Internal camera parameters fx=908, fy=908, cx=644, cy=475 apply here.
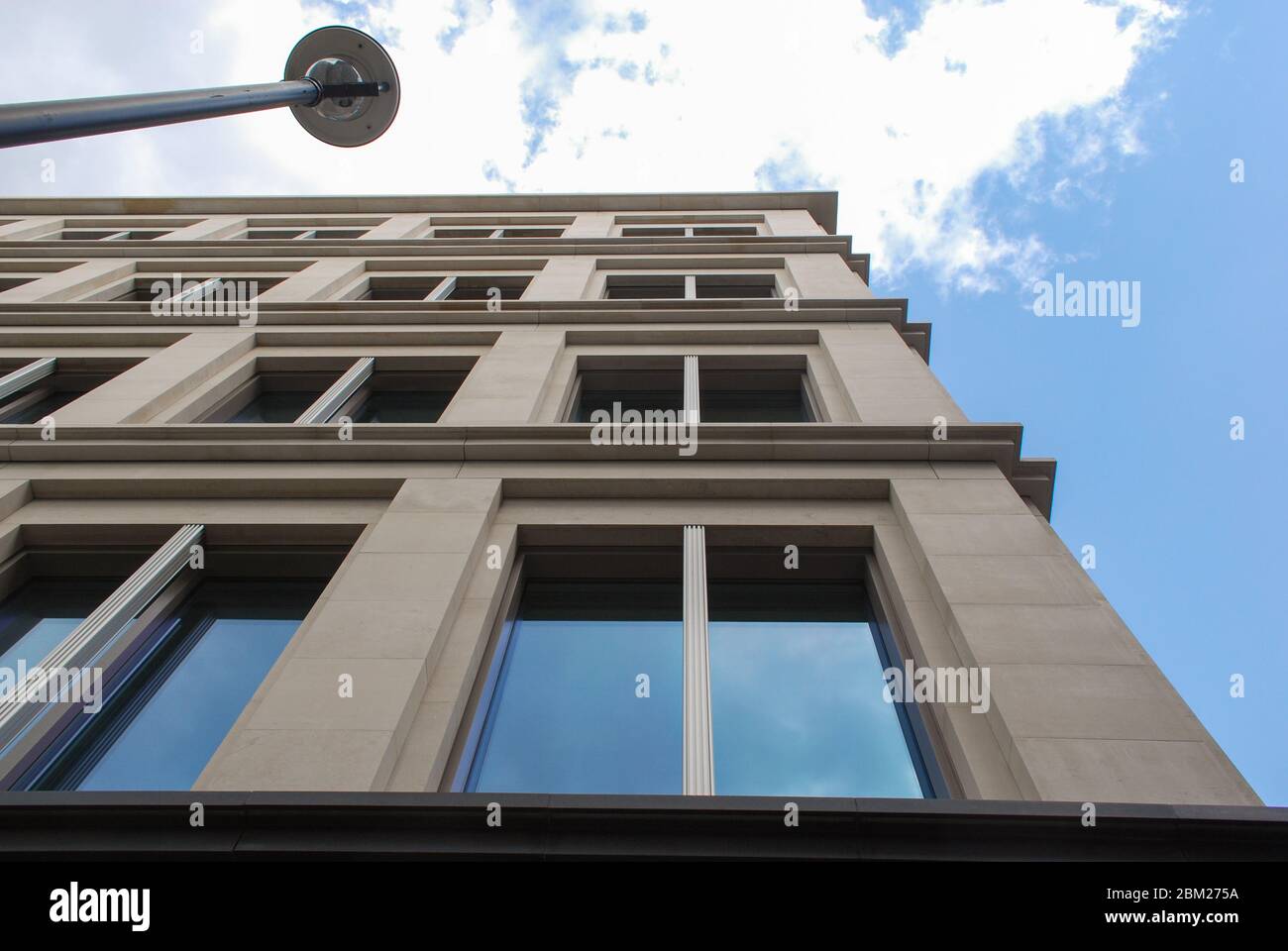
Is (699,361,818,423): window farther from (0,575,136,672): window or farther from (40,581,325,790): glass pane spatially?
(0,575,136,672): window

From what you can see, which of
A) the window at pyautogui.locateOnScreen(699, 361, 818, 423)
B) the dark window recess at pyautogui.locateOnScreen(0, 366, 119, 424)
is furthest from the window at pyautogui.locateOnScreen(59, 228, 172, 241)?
the window at pyautogui.locateOnScreen(699, 361, 818, 423)

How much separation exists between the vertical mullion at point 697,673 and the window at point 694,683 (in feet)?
0.05

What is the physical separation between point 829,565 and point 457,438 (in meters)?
4.48

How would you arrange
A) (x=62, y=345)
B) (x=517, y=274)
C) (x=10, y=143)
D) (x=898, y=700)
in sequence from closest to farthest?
(x=10, y=143)
(x=898, y=700)
(x=62, y=345)
(x=517, y=274)

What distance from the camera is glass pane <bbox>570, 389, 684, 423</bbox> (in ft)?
45.8

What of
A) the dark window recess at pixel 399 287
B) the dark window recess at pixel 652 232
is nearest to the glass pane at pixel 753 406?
the dark window recess at pixel 399 287

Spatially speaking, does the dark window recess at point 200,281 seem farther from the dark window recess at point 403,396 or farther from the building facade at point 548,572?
the dark window recess at point 403,396

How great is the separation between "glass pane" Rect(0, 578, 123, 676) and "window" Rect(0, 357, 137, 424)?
5.37 metres

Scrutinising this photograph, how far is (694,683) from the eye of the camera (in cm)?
770

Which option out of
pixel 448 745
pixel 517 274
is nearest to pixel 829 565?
pixel 448 745

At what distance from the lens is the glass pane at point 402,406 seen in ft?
44.9

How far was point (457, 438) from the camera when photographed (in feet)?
34.9
